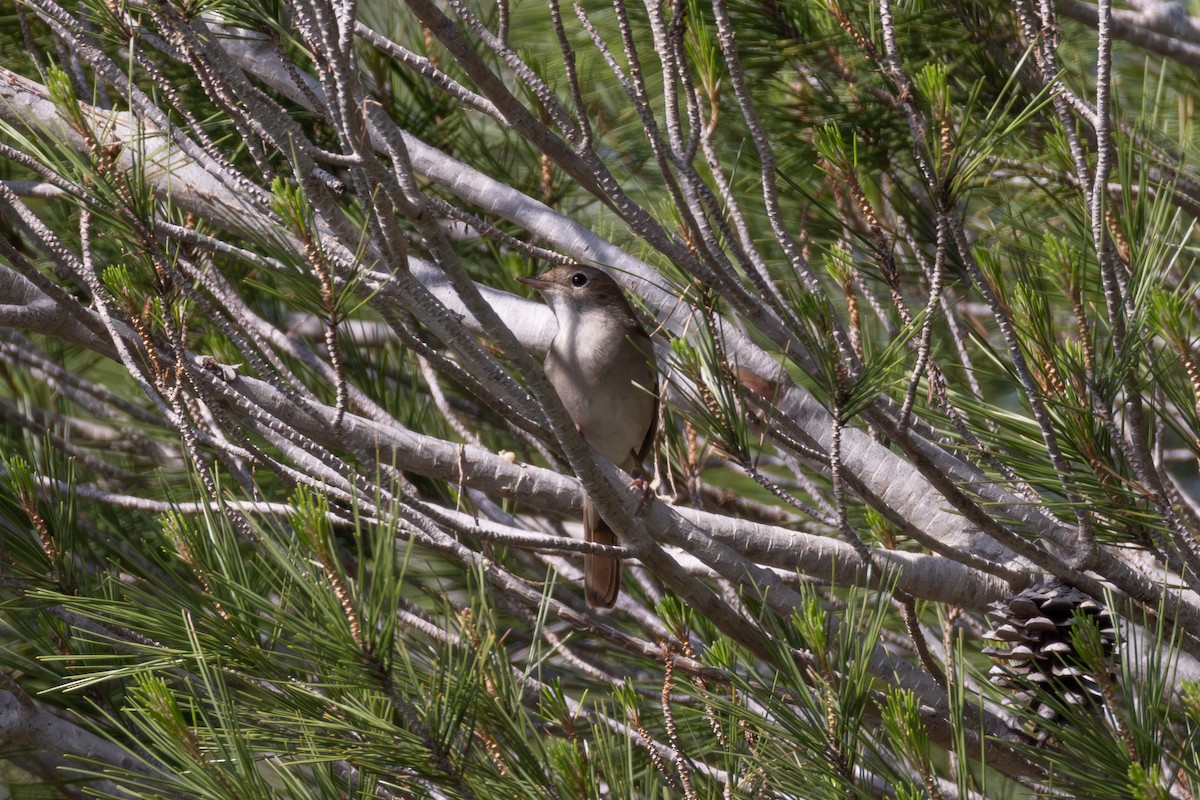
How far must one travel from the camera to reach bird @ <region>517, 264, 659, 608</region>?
3635 millimetres

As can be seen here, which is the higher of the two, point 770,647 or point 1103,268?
point 1103,268

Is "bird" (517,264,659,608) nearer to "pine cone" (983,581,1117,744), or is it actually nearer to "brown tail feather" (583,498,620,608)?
"brown tail feather" (583,498,620,608)

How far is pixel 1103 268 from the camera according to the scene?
71.9 inches

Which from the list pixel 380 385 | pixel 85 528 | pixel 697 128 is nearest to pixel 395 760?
pixel 697 128

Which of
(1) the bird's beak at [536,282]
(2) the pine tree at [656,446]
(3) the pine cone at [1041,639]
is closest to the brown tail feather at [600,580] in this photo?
(2) the pine tree at [656,446]

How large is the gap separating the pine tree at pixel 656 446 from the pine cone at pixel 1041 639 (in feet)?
0.03

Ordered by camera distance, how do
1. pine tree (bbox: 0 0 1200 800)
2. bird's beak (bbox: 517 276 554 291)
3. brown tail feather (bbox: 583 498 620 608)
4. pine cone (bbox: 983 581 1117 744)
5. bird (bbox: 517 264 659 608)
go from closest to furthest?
pine tree (bbox: 0 0 1200 800) < pine cone (bbox: 983 581 1117 744) < brown tail feather (bbox: 583 498 620 608) < bird's beak (bbox: 517 276 554 291) < bird (bbox: 517 264 659 608)

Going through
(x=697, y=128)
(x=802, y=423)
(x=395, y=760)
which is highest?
(x=697, y=128)

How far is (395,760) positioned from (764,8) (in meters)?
2.36

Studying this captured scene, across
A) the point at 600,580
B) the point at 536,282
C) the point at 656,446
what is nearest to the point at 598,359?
the point at 536,282

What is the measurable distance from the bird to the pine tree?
0.25m

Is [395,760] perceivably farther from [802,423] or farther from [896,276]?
[802,423]

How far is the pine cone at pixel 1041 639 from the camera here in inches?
88.9

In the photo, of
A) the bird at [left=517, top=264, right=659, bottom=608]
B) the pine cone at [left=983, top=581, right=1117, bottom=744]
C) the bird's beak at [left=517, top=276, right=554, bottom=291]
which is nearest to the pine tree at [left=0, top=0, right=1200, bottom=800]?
the pine cone at [left=983, top=581, right=1117, bottom=744]
